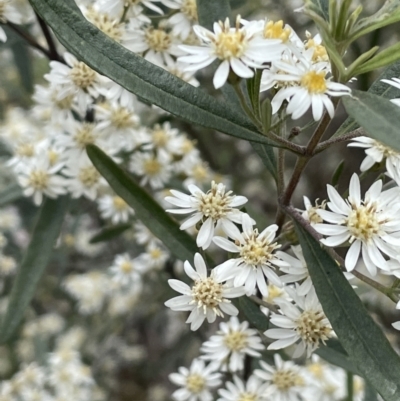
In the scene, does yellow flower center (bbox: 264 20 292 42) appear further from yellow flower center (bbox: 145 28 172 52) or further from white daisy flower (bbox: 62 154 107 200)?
white daisy flower (bbox: 62 154 107 200)

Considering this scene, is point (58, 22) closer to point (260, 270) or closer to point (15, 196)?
point (260, 270)

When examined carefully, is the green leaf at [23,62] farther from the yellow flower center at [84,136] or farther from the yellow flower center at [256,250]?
the yellow flower center at [256,250]

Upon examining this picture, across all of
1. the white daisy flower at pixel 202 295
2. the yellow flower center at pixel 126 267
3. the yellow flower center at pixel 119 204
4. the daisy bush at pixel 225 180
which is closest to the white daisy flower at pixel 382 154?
the daisy bush at pixel 225 180

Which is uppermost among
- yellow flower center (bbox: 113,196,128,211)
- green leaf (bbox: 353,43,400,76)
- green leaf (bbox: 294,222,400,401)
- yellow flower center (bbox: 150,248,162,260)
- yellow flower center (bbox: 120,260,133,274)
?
yellow flower center (bbox: 113,196,128,211)

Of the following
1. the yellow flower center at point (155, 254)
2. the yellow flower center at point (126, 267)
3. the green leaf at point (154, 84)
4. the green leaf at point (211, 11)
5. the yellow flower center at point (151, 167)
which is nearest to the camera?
the green leaf at point (154, 84)

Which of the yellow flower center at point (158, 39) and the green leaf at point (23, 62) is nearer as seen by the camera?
the yellow flower center at point (158, 39)

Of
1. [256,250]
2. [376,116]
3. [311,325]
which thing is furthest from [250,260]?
[376,116]

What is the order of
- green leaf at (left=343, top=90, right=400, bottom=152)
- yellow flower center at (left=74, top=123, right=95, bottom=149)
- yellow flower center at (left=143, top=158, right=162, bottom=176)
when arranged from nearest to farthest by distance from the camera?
1. green leaf at (left=343, top=90, right=400, bottom=152)
2. yellow flower center at (left=74, top=123, right=95, bottom=149)
3. yellow flower center at (left=143, top=158, right=162, bottom=176)

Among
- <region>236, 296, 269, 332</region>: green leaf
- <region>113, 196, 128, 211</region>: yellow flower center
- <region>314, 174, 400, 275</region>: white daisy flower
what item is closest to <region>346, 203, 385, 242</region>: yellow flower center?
<region>314, 174, 400, 275</region>: white daisy flower
